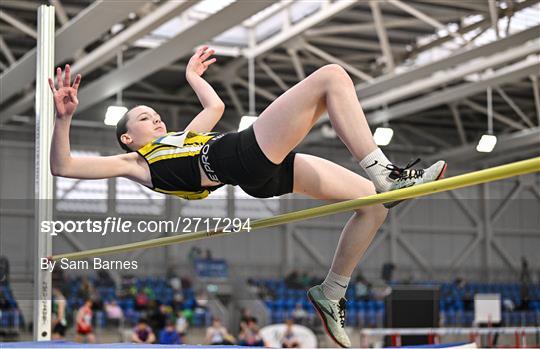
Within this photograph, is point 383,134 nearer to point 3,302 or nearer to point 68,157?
point 3,302

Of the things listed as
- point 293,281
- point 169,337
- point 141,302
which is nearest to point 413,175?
point 169,337

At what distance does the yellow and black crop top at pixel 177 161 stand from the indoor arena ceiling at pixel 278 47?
4.97 metres

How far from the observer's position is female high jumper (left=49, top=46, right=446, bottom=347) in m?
3.36

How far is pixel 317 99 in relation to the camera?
339 cm

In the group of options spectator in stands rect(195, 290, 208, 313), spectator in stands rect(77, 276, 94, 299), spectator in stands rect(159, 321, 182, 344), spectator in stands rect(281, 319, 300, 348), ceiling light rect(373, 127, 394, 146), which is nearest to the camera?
spectator in stands rect(159, 321, 182, 344)

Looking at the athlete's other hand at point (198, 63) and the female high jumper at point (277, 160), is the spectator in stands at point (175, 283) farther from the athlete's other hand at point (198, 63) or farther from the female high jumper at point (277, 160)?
the female high jumper at point (277, 160)

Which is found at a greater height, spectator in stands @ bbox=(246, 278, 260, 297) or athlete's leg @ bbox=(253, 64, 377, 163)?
athlete's leg @ bbox=(253, 64, 377, 163)

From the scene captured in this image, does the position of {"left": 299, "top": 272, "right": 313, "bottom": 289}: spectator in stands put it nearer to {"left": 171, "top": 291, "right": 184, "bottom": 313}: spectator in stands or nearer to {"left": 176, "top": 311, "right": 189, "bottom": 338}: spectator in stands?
{"left": 171, "top": 291, "right": 184, "bottom": 313}: spectator in stands

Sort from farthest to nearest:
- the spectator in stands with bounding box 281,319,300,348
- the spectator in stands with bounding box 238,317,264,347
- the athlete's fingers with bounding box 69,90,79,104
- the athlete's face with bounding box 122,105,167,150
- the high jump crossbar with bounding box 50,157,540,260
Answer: the spectator in stands with bounding box 281,319,300,348
the spectator in stands with bounding box 238,317,264,347
the athlete's face with bounding box 122,105,167,150
the athlete's fingers with bounding box 69,90,79,104
the high jump crossbar with bounding box 50,157,540,260

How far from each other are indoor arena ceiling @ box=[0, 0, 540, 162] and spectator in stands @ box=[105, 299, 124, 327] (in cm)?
323

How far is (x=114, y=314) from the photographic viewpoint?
44.1ft

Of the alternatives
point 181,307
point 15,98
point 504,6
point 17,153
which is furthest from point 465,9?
point 17,153

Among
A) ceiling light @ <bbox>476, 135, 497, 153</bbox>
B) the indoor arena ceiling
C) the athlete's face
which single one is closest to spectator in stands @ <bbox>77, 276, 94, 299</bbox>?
the indoor arena ceiling

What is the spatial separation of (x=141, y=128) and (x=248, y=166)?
73 cm
